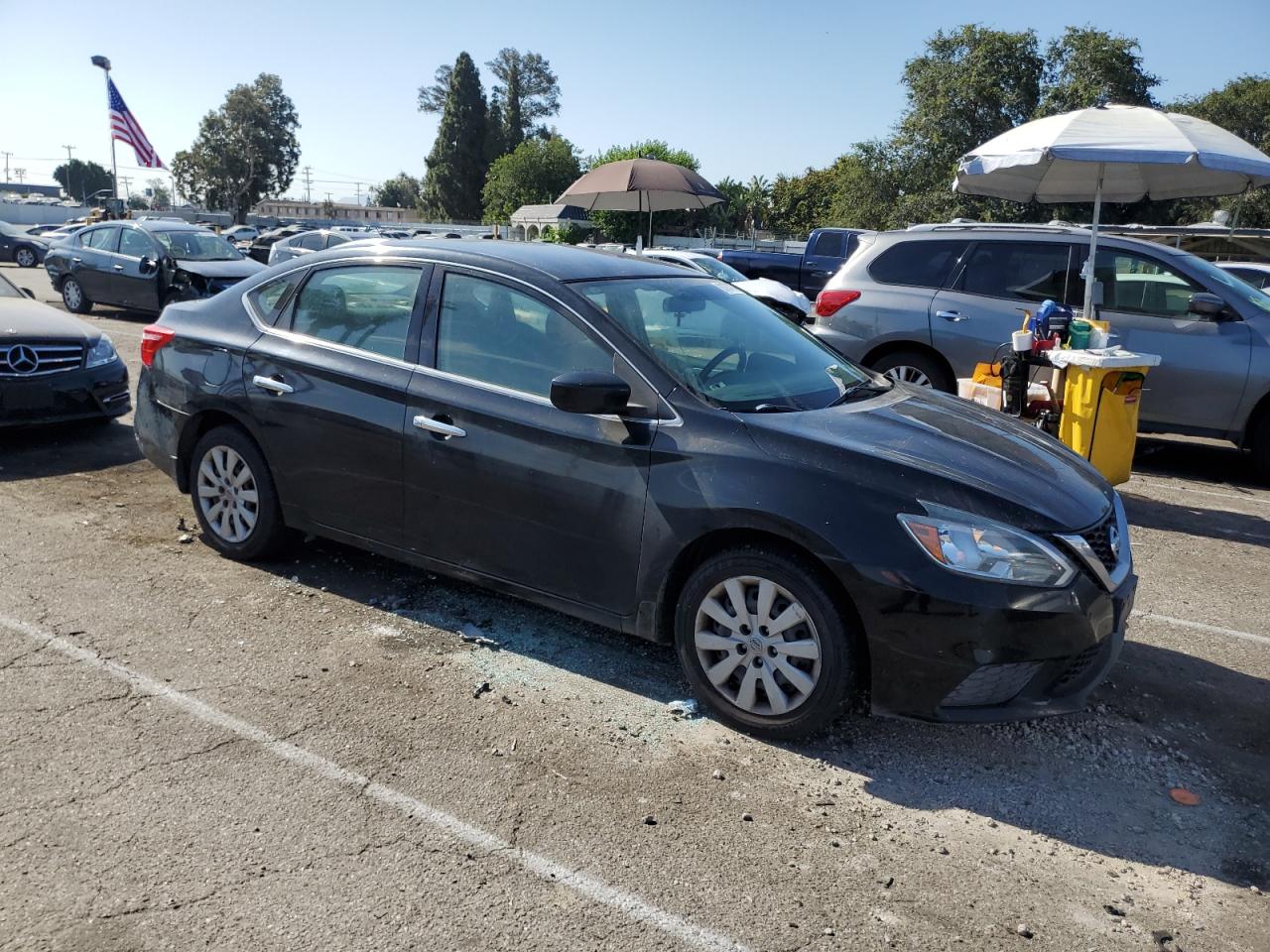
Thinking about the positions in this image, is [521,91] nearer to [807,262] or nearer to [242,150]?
[242,150]

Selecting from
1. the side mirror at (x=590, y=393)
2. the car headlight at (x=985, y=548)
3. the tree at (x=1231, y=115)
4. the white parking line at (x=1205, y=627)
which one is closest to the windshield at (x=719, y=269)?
the white parking line at (x=1205, y=627)

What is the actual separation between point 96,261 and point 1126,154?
49.0ft

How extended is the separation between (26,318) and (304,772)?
5.99 m

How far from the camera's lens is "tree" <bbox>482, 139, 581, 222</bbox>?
76.1m

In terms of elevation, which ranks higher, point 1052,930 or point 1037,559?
point 1037,559

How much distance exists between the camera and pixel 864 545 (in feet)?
10.9

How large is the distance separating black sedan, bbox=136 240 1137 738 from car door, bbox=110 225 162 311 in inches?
445

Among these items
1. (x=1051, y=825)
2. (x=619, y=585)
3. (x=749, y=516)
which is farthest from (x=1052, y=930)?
(x=619, y=585)

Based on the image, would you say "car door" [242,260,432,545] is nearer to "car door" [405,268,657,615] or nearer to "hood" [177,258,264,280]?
"car door" [405,268,657,615]

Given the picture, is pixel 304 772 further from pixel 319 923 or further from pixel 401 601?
pixel 401 601

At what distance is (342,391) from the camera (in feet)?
14.9

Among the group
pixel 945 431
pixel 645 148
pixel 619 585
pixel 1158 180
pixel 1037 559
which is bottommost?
pixel 619 585

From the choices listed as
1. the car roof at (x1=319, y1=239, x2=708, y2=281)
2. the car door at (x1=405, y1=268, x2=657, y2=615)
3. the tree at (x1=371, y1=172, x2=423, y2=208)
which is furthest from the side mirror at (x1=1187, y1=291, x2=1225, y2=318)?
the tree at (x1=371, y1=172, x2=423, y2=208)

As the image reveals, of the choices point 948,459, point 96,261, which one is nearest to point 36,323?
point 948,459
